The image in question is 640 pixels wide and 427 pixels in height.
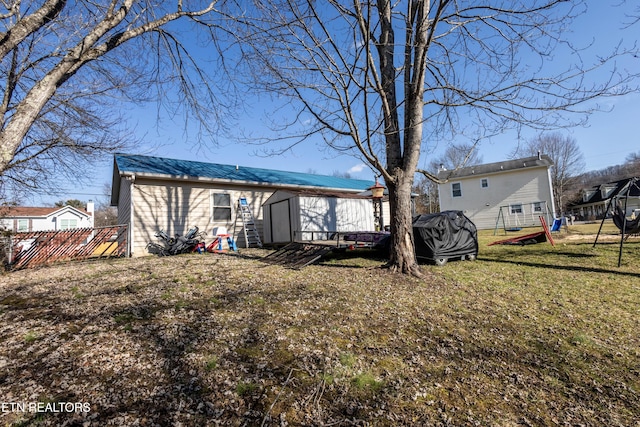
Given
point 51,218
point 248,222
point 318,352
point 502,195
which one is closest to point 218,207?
point 248,222

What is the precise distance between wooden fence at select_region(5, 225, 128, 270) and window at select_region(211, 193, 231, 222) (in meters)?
3.21

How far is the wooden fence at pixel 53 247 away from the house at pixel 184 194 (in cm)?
86

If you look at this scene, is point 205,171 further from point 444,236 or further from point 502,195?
point 502,195

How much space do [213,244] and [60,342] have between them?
7893 millimetres

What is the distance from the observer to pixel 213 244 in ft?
35.3

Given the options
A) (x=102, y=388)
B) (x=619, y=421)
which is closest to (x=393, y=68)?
(x=619, y=421)

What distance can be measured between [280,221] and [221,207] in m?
2.68

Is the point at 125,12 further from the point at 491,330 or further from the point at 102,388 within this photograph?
the point at 491,330

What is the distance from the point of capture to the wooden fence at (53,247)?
7.95m

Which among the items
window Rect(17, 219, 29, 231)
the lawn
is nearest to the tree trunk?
the lawn

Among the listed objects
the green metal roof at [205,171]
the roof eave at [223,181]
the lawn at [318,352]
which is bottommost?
the lawn at [318,352]

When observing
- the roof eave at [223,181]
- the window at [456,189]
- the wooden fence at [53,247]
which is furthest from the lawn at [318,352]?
the window at [456,189]

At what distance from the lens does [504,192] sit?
959 inches

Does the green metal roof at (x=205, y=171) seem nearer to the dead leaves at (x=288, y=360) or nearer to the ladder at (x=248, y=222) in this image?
the ladder at (x=248, y=222)
